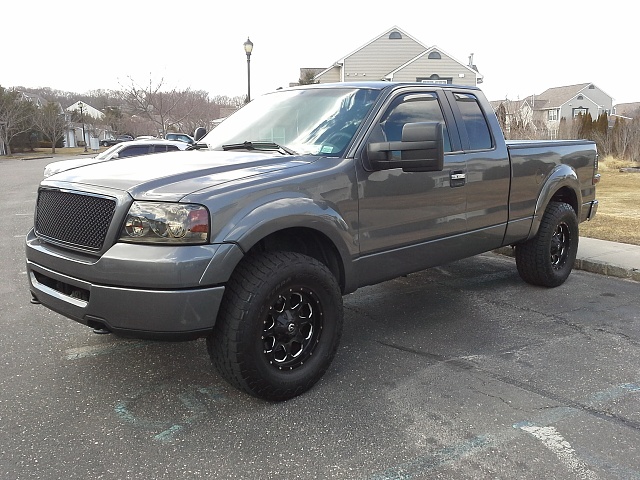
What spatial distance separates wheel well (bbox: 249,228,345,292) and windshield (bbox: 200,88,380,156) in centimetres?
60

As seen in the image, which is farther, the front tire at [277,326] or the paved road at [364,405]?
the front tire at [277,326]

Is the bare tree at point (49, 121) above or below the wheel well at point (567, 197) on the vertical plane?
above

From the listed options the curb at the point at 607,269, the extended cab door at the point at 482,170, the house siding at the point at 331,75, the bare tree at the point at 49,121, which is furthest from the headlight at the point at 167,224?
the bare tree at the point at 49,121

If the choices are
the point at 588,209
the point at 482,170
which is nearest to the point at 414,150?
the point at 482,170

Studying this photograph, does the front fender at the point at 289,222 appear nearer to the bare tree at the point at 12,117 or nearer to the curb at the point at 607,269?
the curb at the point at 607,269

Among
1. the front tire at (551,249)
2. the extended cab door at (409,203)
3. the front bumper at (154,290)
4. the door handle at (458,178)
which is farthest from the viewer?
the front tire at (551,249)

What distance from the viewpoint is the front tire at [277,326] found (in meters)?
3.21

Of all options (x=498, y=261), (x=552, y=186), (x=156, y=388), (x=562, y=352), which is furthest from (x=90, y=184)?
(x=498, y=261)

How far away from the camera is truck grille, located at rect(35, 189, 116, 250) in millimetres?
3219

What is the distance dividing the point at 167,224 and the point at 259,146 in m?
1.33

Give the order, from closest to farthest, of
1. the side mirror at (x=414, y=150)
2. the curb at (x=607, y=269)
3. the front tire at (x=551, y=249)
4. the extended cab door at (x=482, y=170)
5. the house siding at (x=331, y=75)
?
the side mirror at (x=414, y=150) → the extended cab door at (x=482, y=170) → the front tire at (x=551, y=249) → the curb at (x=607, y=269) → the house siding at (x=331, y=75)

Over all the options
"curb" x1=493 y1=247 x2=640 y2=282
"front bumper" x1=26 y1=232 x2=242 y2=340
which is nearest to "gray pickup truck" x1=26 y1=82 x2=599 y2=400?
"front bumper" x1=26 y1=232 x2=242 y2=340

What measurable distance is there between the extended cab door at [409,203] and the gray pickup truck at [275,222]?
12 mm

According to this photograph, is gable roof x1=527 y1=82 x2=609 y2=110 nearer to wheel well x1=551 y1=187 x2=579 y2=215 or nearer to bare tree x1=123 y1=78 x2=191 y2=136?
bare tree x1=123 y1=78 x2=191 y2=136
